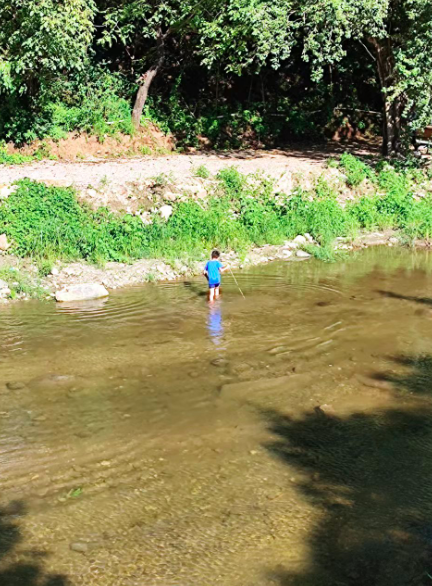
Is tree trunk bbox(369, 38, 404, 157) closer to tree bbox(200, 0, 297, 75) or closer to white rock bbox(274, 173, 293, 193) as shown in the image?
tree bbox(200, 0, 297, 75)

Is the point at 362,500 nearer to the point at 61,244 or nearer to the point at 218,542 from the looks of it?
the point at 218,542

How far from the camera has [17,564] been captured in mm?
5066

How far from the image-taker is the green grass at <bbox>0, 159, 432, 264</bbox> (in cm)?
1356

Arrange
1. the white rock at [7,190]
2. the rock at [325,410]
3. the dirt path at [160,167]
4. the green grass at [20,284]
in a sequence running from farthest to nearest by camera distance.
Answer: the dirt path at [160,167], the white rock at [7,190], the green grass at [20,284], the rock at [325,410]

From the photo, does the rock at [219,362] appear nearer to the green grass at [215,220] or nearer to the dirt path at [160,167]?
the green grass at [215,220]

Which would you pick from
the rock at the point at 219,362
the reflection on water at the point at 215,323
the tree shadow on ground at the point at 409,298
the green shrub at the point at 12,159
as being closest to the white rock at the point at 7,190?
the green shrub at the point at 12,159

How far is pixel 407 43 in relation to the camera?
56.0 feet

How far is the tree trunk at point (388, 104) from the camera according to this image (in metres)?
18.8

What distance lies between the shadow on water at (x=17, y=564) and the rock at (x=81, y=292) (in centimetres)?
659

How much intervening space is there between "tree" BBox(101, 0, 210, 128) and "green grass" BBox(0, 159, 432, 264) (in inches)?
235

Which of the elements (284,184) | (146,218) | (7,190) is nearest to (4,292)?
(7,190)

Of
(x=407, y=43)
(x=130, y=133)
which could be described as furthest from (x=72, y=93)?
(x=407, y=43)

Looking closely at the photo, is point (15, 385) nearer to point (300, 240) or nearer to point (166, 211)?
point (166, 211)

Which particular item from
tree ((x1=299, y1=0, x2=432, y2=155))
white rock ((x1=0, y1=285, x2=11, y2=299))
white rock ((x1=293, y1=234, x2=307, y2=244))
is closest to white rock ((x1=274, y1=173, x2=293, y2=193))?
white rock ((x1=293, y1=234, x2=307, y2=244))
